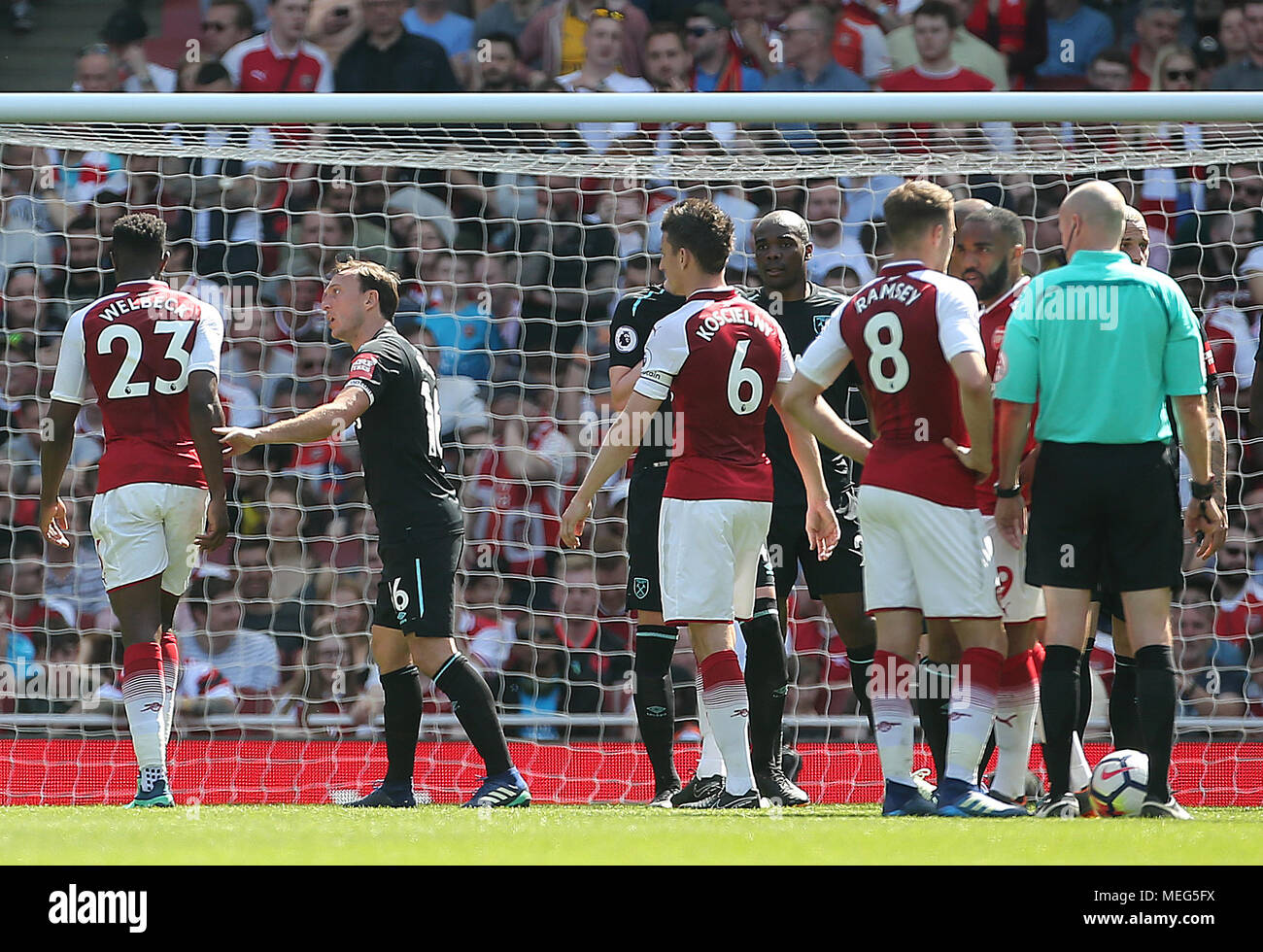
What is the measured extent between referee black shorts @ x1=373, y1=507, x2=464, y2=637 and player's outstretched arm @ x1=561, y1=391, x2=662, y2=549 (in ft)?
1.55

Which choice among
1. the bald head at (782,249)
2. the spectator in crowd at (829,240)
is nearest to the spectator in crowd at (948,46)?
the spectator in crowd at (829,240)

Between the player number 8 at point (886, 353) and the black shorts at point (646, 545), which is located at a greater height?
the player number 8 at point (886, 353)

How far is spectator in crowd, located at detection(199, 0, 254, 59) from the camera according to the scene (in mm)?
10227

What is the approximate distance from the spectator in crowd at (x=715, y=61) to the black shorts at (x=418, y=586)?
5611 mm

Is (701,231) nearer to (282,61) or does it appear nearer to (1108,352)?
(1108,352)

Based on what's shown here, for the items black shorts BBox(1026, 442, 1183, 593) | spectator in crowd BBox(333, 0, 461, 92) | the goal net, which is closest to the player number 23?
the goal net

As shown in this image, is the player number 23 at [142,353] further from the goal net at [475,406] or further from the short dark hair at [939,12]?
the short dark hair at [939,12]

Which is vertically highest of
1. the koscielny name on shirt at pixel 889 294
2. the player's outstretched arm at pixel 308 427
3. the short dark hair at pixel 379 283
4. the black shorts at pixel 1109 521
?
the short dark hair at pixel 379 283

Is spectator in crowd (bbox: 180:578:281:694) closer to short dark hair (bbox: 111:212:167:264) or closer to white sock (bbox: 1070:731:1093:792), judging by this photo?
short dark hair (bbox: 111:212:167:264)

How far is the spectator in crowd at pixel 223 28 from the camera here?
33.6 feet

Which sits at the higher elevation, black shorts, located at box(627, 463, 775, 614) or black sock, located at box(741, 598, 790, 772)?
black shorts, located at box(627, 463, 775, 614)

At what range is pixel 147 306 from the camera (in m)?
5.25

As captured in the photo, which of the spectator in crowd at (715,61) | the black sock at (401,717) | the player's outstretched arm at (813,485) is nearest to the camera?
the player's outstretched arm at (813,485)
